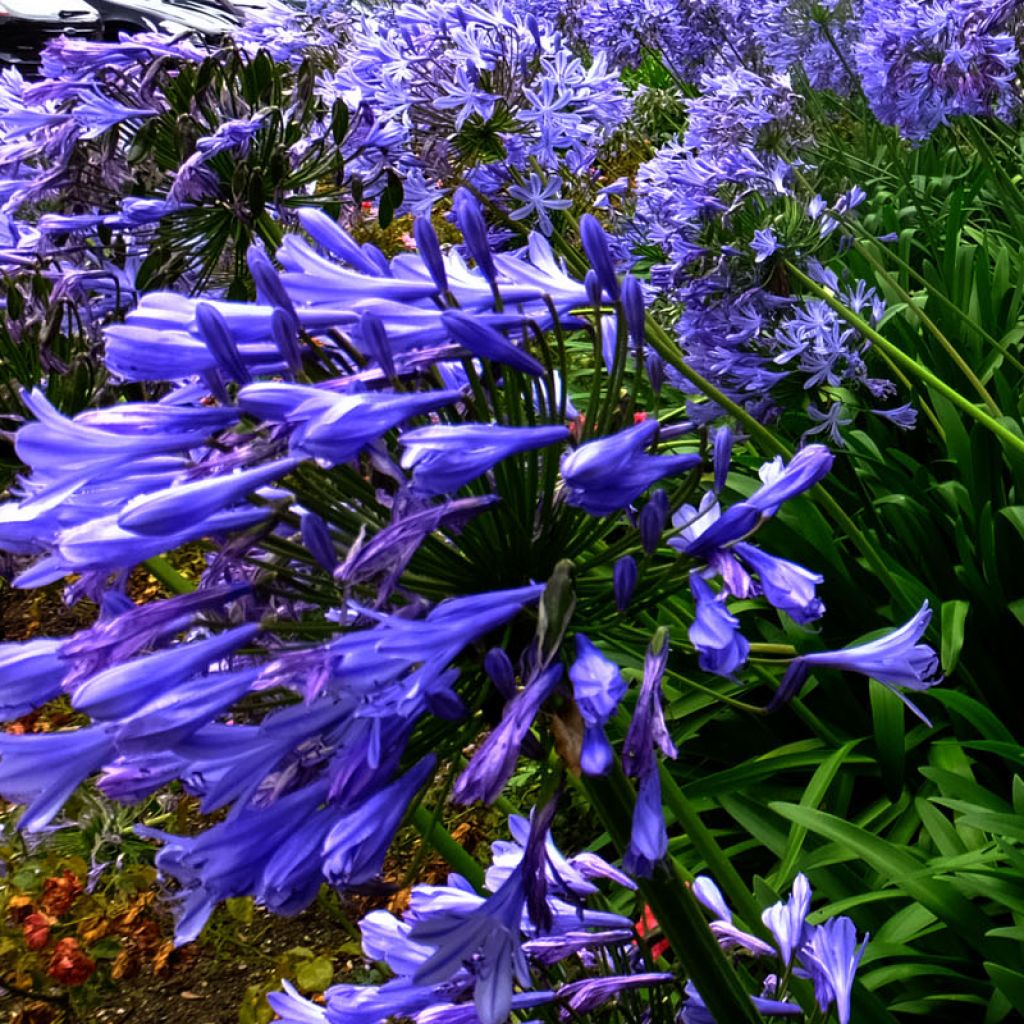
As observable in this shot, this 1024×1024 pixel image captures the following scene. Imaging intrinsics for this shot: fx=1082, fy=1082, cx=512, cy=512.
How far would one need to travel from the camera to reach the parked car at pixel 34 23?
39.3 ft

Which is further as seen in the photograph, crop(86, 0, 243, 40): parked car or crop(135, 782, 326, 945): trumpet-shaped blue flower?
crop(86, 0, 243, 40): parked car

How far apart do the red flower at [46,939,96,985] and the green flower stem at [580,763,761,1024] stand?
208cm

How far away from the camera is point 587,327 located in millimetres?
1048

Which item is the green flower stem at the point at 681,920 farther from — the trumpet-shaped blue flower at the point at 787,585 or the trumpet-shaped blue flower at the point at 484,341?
the trumpet-shaped blue flower at the point at 484,341

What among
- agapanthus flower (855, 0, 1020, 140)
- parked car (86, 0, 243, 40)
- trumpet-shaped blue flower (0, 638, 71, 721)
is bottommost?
parked car (86, 0, 243, 40)

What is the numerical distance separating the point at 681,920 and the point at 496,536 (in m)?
0.37

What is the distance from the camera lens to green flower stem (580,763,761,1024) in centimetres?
91

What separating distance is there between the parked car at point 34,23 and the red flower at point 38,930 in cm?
1114

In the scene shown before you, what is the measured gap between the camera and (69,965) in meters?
2.55

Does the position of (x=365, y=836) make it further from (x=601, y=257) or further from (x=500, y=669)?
(x=601, y=257)

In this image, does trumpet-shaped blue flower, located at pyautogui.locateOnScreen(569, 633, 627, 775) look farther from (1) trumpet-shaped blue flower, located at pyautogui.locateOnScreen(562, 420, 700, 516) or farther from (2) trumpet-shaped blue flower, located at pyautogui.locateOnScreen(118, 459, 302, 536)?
(2) trumpet-shaped blue flower, located at pyautogui.locateOnScreen(118, 459, 302, 536)

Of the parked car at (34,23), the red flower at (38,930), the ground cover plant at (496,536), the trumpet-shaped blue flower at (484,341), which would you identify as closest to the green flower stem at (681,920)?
the ground cover plant at (496,536)

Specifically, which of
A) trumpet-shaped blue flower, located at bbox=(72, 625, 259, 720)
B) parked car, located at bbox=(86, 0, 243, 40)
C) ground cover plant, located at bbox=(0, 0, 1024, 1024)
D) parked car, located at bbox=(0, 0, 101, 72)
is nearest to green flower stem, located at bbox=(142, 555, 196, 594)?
ground cover plant, located at bbox=(0, 0, 1024, 1024)

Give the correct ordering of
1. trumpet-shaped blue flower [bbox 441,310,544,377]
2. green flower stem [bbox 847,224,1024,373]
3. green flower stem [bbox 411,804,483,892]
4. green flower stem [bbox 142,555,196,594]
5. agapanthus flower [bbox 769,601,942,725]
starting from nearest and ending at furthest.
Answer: trumpet-shaped blue flower [bbox 441,310,544,377]
agapanthus flower [bbox 769,601,942,725]
green flower stem [bbox 411,804,483,892]
green flower stem [bbox 142,555,196,594]
green flower stem [bbox 847,224,1024,373]
